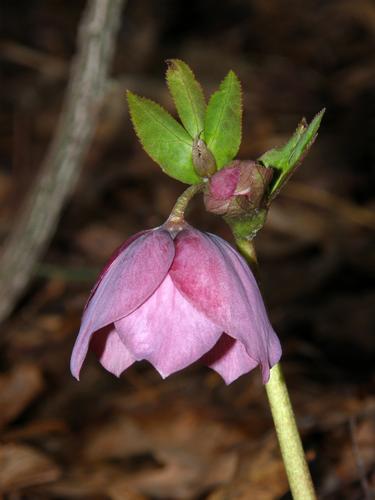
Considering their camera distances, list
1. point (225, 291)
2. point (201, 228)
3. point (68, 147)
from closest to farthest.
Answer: point (225, 291) → point (68, 147) → point (201, 228)

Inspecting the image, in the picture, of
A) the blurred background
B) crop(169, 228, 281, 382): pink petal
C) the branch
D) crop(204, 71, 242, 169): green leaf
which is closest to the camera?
crop(169, 228, 281, 382): pink petal

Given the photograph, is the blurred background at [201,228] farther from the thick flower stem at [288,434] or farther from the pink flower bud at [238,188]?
the pink flower bud at [238,188]

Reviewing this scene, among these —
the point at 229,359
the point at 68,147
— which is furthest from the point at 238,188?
the point at 68,147

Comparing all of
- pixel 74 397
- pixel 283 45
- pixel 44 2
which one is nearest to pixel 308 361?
pixel 74 397

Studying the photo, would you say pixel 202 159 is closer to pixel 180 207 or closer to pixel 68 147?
pixel 180 207

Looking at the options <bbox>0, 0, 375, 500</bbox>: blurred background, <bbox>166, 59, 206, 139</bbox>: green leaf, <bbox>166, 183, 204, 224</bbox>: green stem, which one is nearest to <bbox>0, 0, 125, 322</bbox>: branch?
<bbox>0, 0, 375, 500</bbox>: blurred background

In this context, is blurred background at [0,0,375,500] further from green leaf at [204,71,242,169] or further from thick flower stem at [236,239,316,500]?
green leaf at [204,71,242,169]

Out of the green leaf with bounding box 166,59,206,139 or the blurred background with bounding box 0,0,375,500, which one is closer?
the green leaf with bounding box 166,59,206,139
